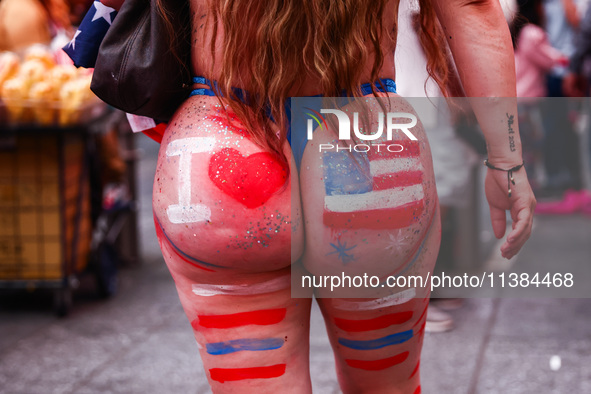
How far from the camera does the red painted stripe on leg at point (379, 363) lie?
163 centimetres

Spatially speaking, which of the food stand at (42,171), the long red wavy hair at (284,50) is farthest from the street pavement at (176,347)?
the long red wavy hair at (284,50)

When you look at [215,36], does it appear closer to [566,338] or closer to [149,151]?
[566,338]

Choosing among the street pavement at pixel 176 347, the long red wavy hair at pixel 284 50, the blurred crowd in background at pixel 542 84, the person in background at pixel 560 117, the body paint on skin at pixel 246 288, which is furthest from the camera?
the person in background at pixel 560 117

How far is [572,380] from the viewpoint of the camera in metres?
3.36

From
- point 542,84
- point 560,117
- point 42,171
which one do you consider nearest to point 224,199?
point 42,171

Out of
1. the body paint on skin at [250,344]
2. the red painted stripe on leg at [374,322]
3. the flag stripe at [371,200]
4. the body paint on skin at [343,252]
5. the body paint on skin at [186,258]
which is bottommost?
the body paint on skin at [250,344]

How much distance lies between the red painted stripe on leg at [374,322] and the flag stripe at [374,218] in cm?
25

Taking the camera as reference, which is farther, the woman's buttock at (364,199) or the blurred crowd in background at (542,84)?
the blurred crowd in background at (542,84)

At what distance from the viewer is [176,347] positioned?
12.8 feet

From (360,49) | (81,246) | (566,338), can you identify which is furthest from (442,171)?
(360,49)

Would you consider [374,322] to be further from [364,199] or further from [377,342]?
[364,199]

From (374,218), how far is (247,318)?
346 mm

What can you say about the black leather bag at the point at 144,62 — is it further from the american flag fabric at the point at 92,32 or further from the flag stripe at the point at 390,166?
the flag stripe at the point at 390,166

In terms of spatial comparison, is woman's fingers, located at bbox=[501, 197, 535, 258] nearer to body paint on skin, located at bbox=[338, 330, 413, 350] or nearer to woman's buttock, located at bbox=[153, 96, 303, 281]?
body paint on skin, located at bbox=[338, 330, 413, 350]
